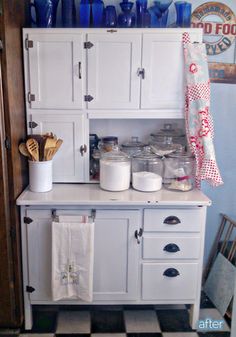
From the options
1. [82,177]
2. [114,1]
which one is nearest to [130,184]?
[82,177]

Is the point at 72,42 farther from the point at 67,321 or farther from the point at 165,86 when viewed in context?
the point at 67,321

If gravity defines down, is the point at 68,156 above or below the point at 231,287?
above

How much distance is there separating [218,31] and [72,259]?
5.62ft

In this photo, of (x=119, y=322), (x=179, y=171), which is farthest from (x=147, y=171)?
(x=119, y=322)

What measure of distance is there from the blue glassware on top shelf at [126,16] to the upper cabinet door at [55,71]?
0.28m

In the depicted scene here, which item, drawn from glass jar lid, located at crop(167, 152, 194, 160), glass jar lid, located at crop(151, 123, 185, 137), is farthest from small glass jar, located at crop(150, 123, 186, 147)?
glass jar lid, located at crop(167, 152, 194, 160)

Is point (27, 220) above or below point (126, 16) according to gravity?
below

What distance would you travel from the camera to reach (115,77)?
83.3 inches

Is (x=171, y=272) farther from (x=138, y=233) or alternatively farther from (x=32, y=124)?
(x=32, y=124)

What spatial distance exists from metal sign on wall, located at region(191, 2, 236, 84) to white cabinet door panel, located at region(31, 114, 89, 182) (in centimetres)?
96

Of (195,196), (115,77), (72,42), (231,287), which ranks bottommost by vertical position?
(231,287)

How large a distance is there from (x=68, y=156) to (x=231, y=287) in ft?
4.30

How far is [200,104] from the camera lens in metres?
2.08

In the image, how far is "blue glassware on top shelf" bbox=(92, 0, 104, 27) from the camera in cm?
210
